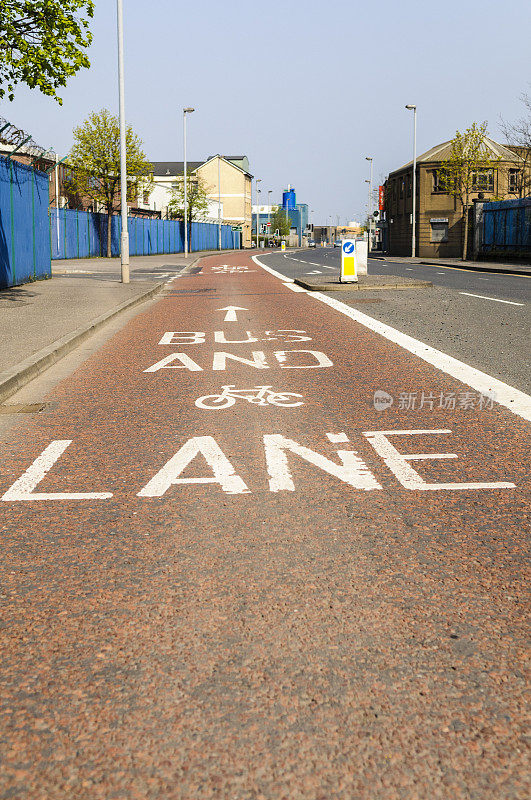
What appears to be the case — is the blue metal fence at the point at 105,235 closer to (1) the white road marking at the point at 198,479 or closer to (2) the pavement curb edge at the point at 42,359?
(2) the pavement curb edge at the point at 42,359

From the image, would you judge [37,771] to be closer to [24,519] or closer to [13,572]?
[13,572]

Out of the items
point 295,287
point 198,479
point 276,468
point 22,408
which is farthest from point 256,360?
point 295,287

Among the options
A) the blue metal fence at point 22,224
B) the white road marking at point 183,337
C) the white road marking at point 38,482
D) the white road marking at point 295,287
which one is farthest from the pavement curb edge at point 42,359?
the white road marking at point 295,287

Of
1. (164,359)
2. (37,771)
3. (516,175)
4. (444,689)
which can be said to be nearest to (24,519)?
(37,771)

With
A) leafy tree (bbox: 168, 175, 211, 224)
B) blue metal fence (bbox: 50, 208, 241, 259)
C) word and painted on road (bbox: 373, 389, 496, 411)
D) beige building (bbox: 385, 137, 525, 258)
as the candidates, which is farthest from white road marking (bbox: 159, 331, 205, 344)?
leafy tree (bbox: 168, 175, 211, 224)

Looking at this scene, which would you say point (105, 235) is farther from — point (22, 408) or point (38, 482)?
point (38, 482)

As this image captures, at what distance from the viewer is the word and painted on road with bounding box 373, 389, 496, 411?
6984 millimetres

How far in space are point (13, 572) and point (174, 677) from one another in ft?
4.04

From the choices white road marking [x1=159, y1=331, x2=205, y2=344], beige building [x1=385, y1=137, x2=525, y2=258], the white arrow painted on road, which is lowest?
white road marking [x1=159, y1=331, x2=205, y2=344]

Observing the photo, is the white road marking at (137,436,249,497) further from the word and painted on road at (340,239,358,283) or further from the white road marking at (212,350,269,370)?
the word and painted on road at (340,239,358,283)

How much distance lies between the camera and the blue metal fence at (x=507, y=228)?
41.4 m

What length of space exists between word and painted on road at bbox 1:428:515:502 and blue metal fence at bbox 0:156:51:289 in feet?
48.2

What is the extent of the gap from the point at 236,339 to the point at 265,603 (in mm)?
8673

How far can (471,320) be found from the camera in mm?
13570
